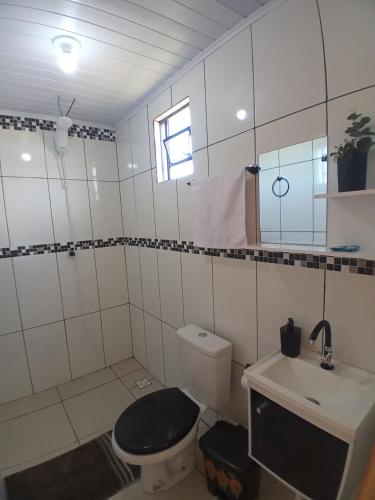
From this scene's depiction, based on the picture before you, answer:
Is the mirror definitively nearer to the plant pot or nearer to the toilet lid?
the plant pot

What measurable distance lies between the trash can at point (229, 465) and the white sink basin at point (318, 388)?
1.44 ft

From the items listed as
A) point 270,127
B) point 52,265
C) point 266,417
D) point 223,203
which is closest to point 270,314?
point 266,417

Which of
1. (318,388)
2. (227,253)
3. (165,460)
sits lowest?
(165,460)

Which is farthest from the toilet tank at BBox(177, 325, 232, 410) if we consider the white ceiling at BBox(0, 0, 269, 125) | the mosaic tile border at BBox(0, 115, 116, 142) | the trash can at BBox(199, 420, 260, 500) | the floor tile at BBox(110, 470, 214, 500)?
the mosaic tile border at BBox(0, 115, 116, 142)

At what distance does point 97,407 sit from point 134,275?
110cm

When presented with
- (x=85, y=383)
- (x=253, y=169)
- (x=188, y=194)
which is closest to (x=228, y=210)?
(x=253, y=169)

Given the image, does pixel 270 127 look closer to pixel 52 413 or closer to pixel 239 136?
pixel 239 136

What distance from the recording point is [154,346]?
2291 millimetres

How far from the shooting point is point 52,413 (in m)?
1.98

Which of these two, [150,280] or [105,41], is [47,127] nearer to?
[105,41]

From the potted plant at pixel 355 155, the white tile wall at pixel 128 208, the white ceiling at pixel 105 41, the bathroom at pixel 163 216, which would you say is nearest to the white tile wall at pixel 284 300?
the bathroom at pixel 163 216

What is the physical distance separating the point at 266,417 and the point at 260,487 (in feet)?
2.23

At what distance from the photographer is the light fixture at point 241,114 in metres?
1.26

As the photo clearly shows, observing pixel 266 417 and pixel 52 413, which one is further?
pixel 52 413
